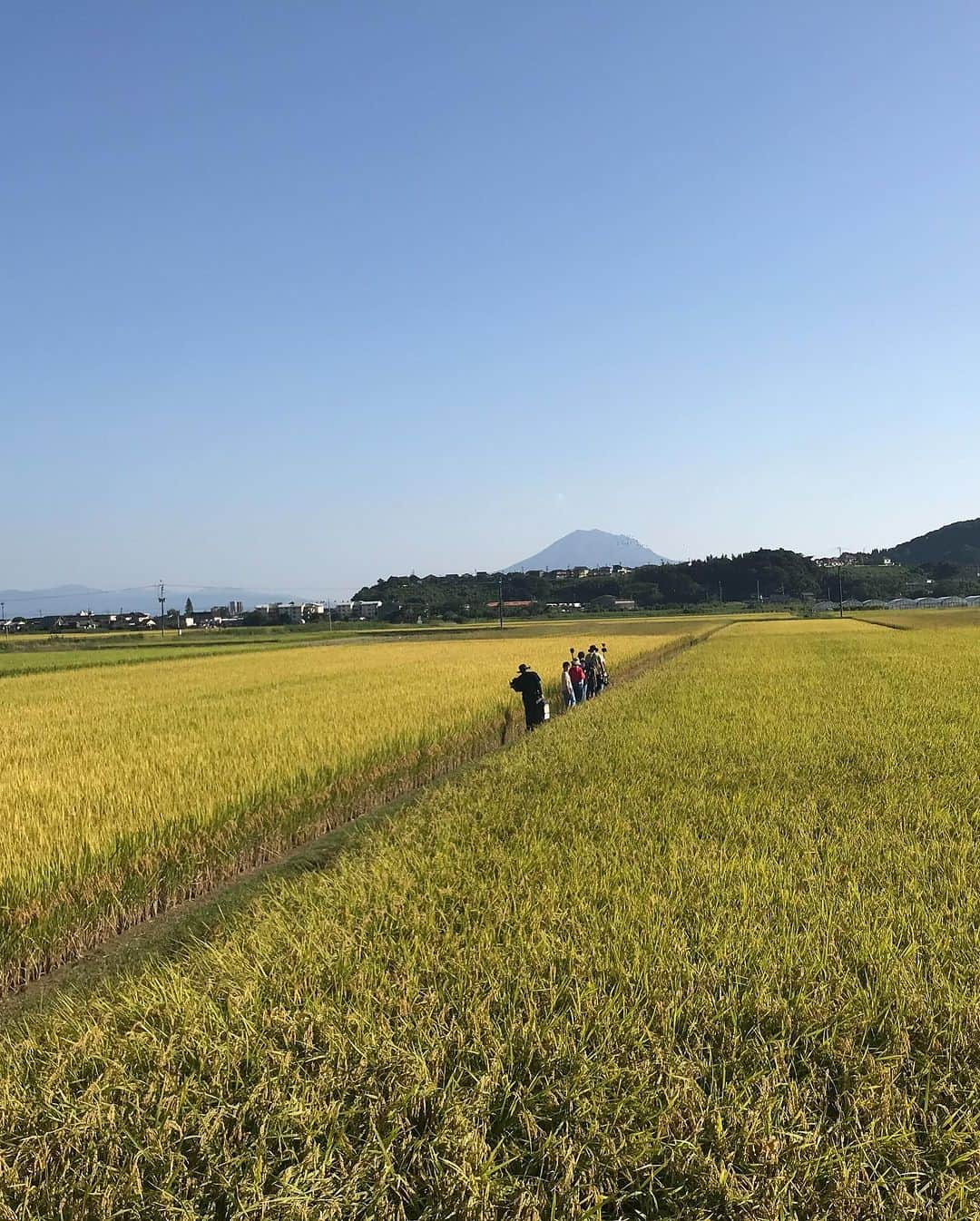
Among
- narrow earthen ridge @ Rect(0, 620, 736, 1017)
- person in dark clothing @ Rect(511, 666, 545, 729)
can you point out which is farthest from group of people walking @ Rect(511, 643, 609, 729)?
narrow earthen ridge @ Rect(0, 620, 736, 1017)

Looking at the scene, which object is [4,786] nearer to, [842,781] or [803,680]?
[842,781]

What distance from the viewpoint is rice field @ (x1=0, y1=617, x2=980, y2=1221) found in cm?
216

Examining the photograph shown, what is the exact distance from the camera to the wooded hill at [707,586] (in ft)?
403

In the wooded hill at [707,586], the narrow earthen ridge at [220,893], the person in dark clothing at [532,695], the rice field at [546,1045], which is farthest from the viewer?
the wooded hill at [707,586]

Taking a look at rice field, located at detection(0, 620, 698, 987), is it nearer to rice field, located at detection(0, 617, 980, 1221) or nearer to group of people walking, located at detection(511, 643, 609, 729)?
group of people walking, located at detection(511, 643, 609, 729)

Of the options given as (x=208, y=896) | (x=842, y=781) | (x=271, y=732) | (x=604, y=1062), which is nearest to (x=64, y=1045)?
(x=604, y=1062)

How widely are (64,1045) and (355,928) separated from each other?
1.34 m

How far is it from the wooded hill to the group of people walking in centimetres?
9568

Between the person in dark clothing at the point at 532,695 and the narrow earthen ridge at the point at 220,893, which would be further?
the person in dark clothing at the point at 532,695

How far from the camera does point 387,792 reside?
9.41 meters

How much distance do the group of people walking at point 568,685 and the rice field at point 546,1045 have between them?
22.3 feet

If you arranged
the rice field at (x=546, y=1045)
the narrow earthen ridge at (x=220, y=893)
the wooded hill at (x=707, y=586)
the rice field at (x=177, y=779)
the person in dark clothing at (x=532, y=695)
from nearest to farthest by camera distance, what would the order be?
the rice field at (x=546, y=1045) < the narrow earthen ridge at (x=220, y=893) < the rice field at (x=177, y=779) < the person in dark clothing at (x=532, y=695) < the wooded hill at (x=707, y=586)

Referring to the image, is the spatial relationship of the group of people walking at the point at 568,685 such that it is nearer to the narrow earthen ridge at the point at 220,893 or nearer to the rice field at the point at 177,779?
the rice field at the point at 177,779

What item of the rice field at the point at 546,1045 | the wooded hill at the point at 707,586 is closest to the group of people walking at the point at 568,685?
the rice field at the point at 546,1045
